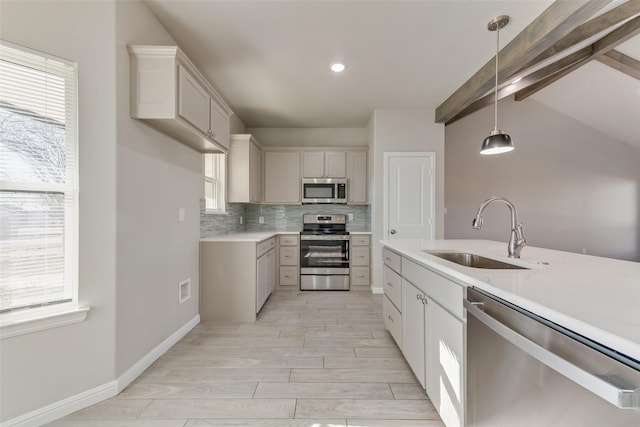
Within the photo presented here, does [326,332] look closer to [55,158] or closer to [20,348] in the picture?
[20,348]

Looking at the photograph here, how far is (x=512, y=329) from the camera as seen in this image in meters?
0.94

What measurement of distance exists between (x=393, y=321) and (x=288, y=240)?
2245 millimetres

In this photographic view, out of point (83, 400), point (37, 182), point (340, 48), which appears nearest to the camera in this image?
point (37, 182)

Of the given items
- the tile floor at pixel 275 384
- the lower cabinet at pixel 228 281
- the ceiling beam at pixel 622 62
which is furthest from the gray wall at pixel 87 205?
the ceiling beam at pixel 622 62

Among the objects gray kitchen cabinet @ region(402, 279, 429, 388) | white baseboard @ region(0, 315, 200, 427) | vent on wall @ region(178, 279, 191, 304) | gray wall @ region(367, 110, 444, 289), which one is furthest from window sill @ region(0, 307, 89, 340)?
gray wall @ region(367, 110, 444, 289)

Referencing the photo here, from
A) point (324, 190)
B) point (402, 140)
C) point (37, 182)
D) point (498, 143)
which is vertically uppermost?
point (402, 140)

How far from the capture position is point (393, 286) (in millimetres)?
2287

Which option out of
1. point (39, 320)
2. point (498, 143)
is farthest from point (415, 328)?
point (39, 320)

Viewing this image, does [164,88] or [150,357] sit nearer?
[164,88]

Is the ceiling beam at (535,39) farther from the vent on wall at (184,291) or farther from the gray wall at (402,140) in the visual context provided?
the vent on wall at (184,291)

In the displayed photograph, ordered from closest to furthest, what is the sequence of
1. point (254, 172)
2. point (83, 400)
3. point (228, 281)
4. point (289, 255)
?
point (83, 400) < point (228, 281) < point (254, 172) < point (289, 255)

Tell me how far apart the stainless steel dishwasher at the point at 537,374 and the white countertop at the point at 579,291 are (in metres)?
0.06

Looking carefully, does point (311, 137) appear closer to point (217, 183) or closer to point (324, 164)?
point (324, 164)

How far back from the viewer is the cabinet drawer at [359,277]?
4109 millimetres
